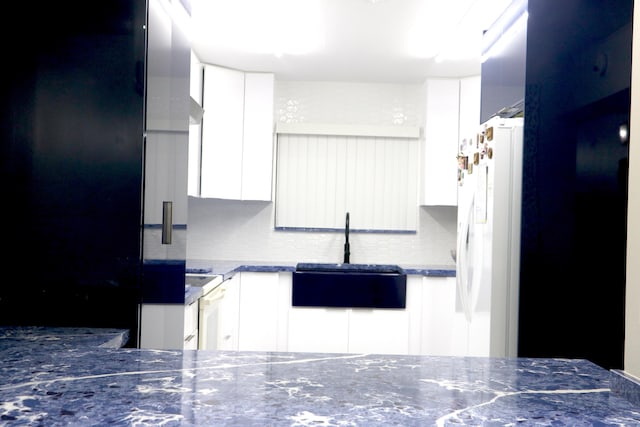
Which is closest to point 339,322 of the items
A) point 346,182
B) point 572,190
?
point 346,182

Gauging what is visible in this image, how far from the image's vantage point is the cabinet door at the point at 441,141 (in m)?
4.14

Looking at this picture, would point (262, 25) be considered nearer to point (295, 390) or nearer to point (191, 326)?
point (191, 326)

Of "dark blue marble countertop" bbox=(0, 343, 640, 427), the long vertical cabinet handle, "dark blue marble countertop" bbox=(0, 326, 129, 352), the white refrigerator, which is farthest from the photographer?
the white refrigerator

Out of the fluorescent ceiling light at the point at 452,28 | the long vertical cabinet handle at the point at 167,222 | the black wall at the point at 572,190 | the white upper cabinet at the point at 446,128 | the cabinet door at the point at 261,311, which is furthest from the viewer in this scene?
the white upper cabinet at the point at 446,128

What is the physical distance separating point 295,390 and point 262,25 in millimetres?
2622

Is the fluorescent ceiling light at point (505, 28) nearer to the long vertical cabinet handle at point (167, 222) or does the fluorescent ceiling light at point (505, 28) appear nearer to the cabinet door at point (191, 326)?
the long vertical cabinet handle at point (167, 222)

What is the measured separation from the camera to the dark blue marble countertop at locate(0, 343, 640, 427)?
33.2 inches

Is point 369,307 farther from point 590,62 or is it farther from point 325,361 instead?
point 325,361

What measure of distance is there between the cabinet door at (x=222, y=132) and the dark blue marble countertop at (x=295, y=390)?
9.18 feet

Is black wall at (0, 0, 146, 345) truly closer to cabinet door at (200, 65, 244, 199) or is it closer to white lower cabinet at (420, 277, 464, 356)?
cabinet door at (200, 65, 244, 199)

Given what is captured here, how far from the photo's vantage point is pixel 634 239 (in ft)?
3.52

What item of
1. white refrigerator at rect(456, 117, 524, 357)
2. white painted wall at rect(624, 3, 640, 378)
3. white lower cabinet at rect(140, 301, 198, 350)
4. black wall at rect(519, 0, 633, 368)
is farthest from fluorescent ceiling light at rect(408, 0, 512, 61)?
white lower cabinet at rect(140, 301, 198, 350)

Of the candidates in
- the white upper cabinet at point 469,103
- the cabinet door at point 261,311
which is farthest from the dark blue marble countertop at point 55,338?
the white upper cabinet at point 469,103

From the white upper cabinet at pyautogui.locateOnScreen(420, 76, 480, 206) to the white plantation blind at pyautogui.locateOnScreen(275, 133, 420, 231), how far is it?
1.11ft
